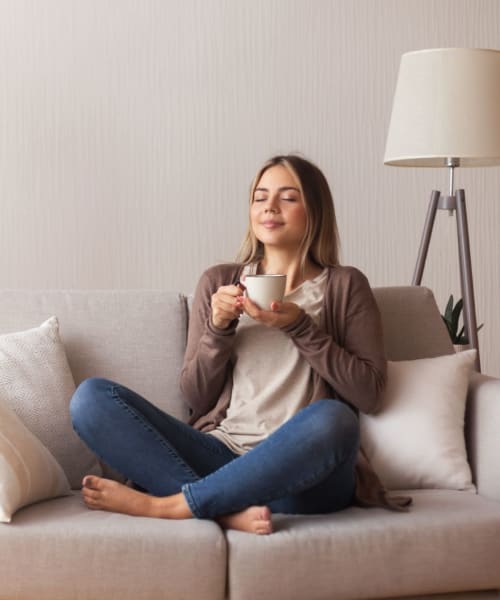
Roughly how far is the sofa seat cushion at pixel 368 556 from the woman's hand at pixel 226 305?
0.47 m

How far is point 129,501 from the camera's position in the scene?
202cm

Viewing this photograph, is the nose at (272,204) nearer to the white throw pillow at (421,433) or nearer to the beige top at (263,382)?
the beige top at (263,382)

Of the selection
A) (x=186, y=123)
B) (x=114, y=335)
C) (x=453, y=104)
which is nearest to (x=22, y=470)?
(x=114, y=335)

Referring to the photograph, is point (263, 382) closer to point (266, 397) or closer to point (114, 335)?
point (266, 397)

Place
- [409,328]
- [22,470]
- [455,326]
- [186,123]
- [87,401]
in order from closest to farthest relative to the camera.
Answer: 1. [22,470]
2. [87,401]
3. [409,328]
4. [455,326]
5. [186,123]

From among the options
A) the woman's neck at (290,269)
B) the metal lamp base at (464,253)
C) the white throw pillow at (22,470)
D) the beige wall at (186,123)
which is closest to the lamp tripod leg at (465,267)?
the metal lamp base at (464,253)

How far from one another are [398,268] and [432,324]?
1309mm

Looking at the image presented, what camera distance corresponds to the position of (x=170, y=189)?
12.3 ft

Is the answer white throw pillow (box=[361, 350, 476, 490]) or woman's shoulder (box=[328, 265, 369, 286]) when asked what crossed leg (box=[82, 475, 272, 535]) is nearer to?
white throw pillow (box=[361, 350, 476, 490])

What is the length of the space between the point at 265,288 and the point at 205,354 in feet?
0.90

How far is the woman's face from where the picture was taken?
2.43 m

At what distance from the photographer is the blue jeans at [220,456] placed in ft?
6.47

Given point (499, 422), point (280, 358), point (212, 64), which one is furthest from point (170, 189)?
point (499, 422)

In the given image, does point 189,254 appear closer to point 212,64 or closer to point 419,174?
point 212,64
